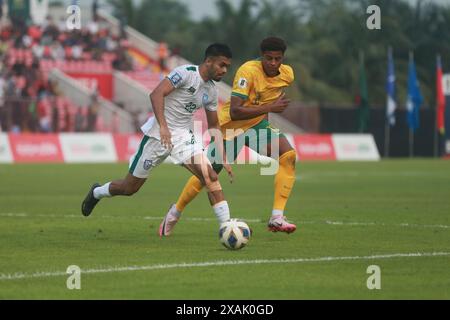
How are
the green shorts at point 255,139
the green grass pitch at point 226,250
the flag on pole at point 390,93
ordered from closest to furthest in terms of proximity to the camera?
1. the green grass pitch at point 226,250
2. the green shorts at point 255,139
3. the flag on pole at point 390,93

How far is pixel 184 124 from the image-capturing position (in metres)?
14.5

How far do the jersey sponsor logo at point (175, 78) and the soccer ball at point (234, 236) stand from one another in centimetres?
192

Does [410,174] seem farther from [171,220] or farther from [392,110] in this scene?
[171,220]

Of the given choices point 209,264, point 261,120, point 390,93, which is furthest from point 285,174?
point 390,93

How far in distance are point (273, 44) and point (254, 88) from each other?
2.79 feet

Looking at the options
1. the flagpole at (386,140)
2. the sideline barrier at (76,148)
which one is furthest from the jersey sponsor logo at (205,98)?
the flagpole at (386,140)

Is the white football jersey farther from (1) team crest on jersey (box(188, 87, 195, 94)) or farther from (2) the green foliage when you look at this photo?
(2) the green foliage

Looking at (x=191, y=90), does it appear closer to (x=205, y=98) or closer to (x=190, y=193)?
(x=205, y=98)

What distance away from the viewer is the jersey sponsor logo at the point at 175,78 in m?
14.0

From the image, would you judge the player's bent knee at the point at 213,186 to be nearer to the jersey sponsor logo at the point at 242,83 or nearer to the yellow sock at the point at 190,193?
the yellow sock at the point at 190,193

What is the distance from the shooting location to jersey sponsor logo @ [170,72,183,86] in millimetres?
14039
